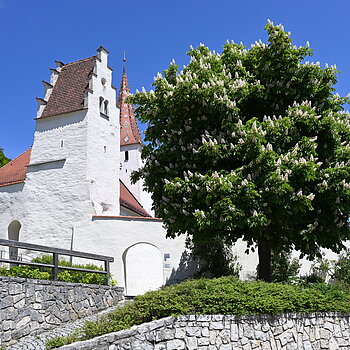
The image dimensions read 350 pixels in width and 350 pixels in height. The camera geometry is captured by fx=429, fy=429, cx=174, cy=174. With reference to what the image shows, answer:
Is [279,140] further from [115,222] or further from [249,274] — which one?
[115,222]

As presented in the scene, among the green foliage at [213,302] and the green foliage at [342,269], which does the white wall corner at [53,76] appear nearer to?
the green foliage at [342,269]

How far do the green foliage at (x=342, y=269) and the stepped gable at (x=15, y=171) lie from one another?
56.5 feet

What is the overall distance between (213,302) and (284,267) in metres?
11.3

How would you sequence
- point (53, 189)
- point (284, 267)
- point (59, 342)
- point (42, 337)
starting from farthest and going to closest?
point (53, 189)
point (284, 267)
point (42, 337)
point (59, 342)

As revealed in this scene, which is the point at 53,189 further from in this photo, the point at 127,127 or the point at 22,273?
the point at 127,127

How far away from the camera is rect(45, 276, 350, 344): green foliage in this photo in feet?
29.2

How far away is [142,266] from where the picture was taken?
70.1ft

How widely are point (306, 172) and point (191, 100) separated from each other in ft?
13.1

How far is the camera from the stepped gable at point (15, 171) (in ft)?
82.8

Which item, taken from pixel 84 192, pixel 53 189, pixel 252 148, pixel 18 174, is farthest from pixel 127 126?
pixel 252 148

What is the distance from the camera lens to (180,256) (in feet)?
65.6

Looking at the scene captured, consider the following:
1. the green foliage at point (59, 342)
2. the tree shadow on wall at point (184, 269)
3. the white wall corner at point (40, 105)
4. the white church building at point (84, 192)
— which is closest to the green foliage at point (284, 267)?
the white church building at point (84, 192)

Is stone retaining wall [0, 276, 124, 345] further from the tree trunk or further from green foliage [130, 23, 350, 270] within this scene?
the tree trunk

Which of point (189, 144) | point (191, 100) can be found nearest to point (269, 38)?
point (191, 100)
